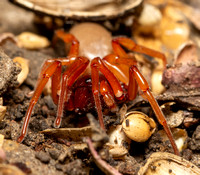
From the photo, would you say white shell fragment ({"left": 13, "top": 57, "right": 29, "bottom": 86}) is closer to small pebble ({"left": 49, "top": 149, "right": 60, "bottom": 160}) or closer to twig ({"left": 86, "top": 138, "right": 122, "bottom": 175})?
small pebble ({"left": 49, "top": 149, "right": 60, "bottom": 160})

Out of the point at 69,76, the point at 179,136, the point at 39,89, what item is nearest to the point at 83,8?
the point at 69,76

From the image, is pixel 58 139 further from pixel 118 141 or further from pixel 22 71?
pixel 22 71

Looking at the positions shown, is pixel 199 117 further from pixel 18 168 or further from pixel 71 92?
pixel 18 168

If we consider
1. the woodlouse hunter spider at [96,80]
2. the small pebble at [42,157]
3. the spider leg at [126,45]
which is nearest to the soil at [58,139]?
the small pebble at [42,157]

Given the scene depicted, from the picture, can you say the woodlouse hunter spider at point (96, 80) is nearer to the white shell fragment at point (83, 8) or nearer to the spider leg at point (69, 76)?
the spider leg at point (69, 76)

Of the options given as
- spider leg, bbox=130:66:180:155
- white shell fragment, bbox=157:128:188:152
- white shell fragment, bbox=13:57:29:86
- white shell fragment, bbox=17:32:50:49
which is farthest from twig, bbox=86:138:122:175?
white shell fragment, bbox=17:32:50:49

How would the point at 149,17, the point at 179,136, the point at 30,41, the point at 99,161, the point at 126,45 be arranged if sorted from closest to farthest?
the point at 99,161 < the point at 179,136 < the point at 126,45 < the point at 30,41 < the point at 149,17
